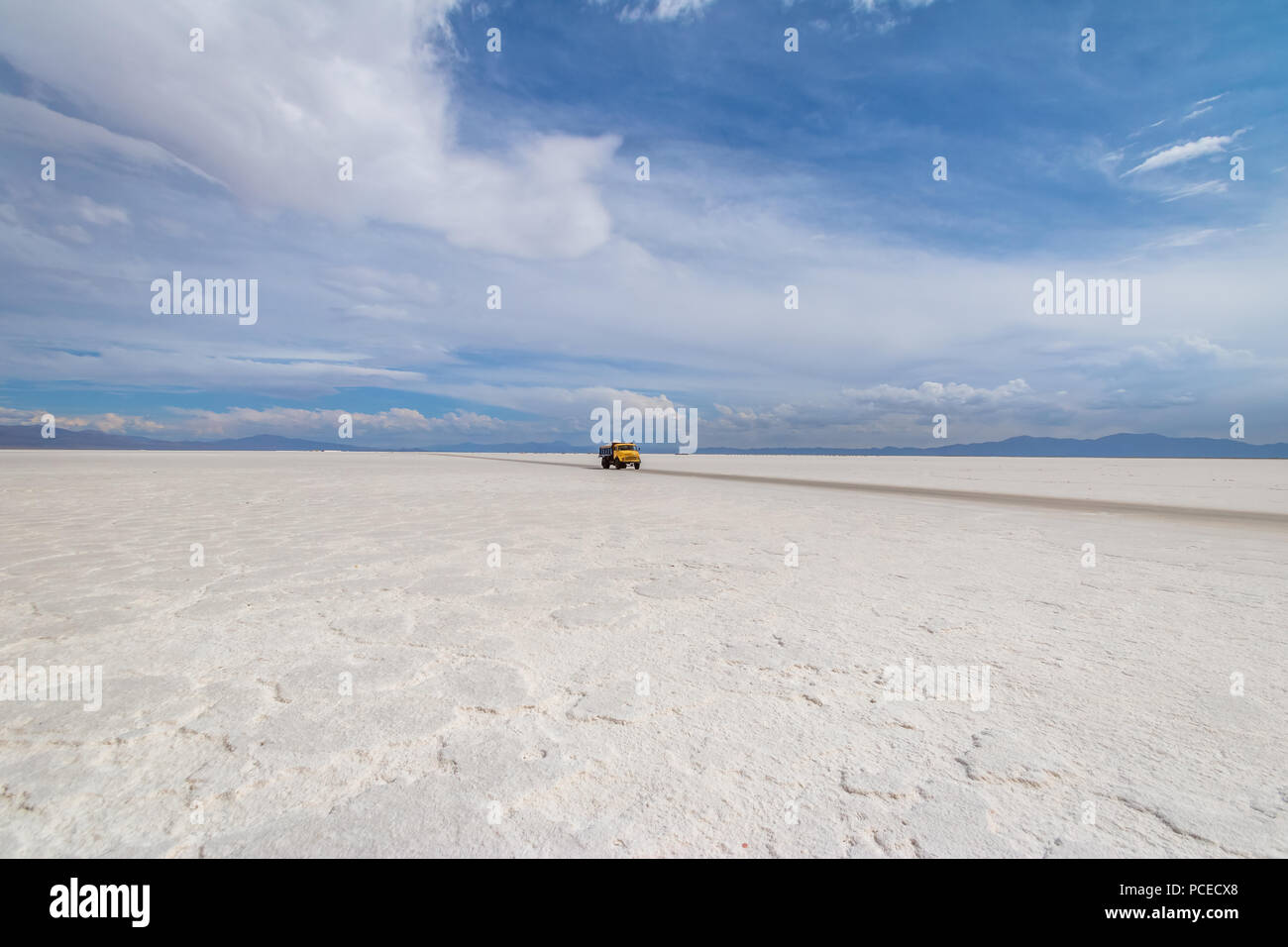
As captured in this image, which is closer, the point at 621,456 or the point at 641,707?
the point at 641,707

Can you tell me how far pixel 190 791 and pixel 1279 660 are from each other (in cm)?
600

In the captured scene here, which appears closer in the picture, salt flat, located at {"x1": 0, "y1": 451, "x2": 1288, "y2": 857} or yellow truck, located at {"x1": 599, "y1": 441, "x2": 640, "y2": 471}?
salt flat, located at {"x1": 0, "y1": 451, "x2": 1288, "y2": 857}

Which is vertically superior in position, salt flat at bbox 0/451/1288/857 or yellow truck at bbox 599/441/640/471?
yellow truck at bbox 599/441/640/471

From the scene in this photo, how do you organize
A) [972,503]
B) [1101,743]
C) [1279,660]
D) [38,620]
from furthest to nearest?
[972,503] < [38,620] < [1279,660] < [1101,743]

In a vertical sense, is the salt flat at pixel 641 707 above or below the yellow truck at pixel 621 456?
below

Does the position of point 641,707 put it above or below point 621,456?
below

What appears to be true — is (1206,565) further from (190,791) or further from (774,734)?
(190,791)

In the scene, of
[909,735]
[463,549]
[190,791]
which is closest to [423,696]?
[190,791]

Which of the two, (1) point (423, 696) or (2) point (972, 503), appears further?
(2) point (972, 503)

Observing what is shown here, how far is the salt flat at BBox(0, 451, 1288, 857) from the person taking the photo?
2.08 m

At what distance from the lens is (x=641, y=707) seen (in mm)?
3074

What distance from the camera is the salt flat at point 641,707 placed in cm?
208

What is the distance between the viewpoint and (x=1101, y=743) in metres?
2.66

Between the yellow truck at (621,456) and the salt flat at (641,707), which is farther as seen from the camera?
the yellow truck at (621,456)
